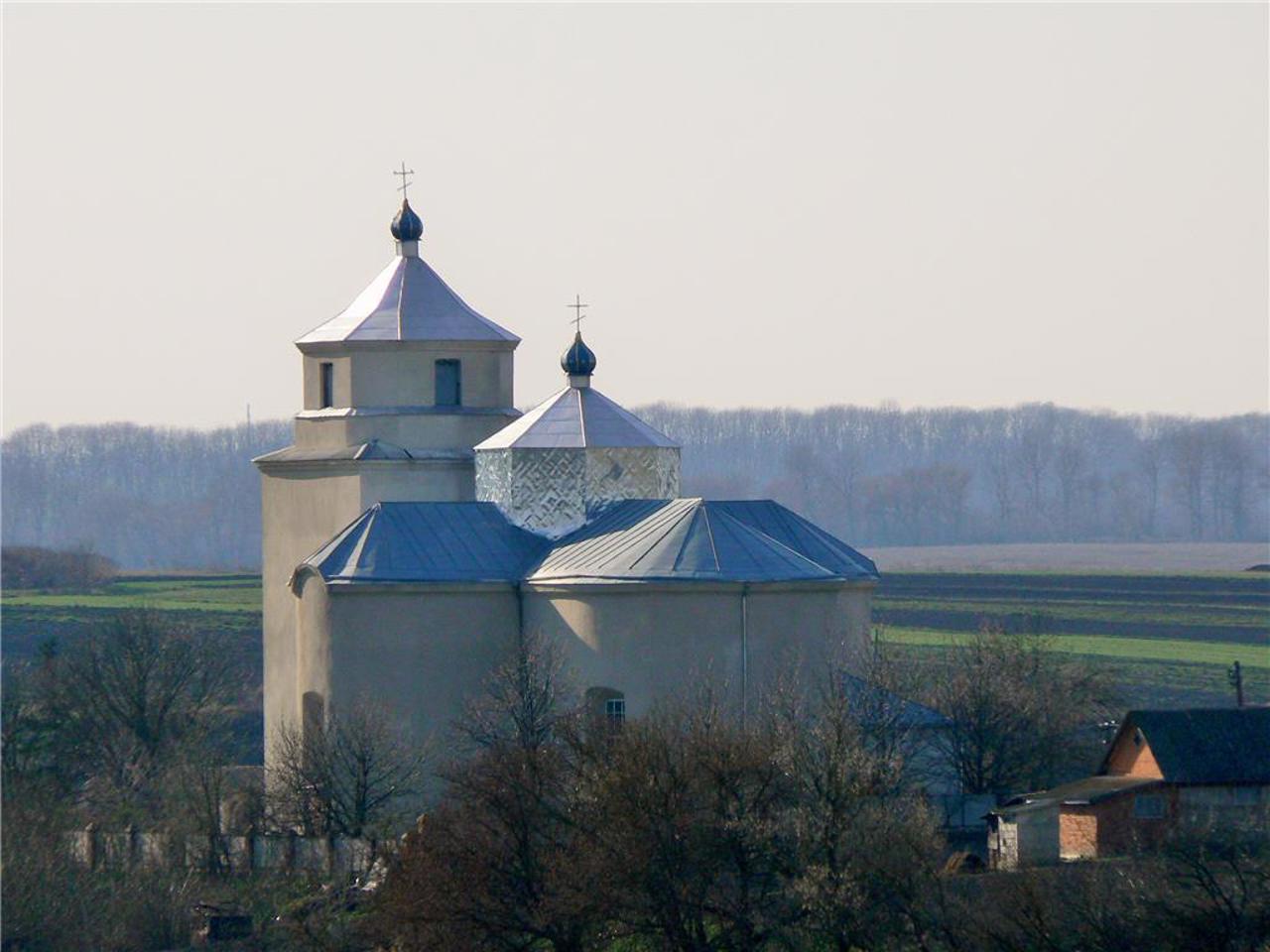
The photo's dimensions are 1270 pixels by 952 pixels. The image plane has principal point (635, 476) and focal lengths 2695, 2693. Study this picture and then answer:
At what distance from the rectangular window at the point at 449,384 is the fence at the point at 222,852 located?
774 cm

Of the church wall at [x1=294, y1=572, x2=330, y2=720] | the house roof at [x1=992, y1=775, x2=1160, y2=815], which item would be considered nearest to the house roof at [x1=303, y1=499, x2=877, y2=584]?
the church wall at [x1=294, y1=572, x2=330, y2=720]

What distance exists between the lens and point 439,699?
33.0 meters

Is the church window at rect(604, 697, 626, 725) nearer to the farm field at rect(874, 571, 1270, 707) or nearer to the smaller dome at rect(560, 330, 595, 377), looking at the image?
the smaller dome at rect(560, 330, 595, 377)

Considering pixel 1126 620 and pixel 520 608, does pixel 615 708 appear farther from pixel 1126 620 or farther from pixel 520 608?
pixel 1126 620

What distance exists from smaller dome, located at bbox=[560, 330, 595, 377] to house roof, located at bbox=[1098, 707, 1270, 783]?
338 inches

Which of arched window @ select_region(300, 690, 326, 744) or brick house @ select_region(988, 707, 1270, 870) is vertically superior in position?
arched window @ select_region(300, 690, 326, 744)

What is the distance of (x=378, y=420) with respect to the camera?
120ft

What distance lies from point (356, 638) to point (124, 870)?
4.19 m

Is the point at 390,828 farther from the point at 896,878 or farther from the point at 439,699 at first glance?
the point at 896,878

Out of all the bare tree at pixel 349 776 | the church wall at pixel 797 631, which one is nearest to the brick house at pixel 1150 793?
the church wall at pixel 797 631

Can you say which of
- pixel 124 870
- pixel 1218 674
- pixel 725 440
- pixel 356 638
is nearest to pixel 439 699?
pixel 356 638

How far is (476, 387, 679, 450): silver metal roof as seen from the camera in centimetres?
3469

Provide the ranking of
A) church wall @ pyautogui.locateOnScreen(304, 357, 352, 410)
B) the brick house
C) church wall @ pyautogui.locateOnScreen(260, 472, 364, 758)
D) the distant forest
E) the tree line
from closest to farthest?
the tree line, the brick house, church wall @ pyautogui.locateOnScreen(260, 472, 364, 758), church wall @ pyautogui.locateOnScreen(304, 357, 352, 410), the distant forest

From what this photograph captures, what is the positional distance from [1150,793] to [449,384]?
11676mm
